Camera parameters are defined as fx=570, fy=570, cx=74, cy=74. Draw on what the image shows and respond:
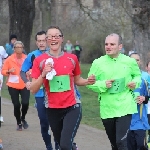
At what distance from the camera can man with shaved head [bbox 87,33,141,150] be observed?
7.38 metres

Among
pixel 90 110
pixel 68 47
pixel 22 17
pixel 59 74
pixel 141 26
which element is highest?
pixel 22 17

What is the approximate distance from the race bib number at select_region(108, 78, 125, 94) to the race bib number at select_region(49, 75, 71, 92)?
0.66 metres

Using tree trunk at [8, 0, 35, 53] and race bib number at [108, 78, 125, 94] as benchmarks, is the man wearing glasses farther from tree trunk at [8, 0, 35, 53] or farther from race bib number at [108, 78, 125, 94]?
tree trunk at [8, 0, 35, 53]

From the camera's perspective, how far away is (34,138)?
36.0ft

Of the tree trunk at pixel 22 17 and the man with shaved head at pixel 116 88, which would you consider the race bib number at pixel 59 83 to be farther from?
the tree trunk at pixel 22 17

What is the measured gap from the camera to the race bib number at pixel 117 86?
291 inches

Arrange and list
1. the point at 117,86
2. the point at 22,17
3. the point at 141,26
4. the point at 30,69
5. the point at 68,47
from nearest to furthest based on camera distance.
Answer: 1. the point at 117,86
2. the point at 30,69
3. the point at 141,26
4. the point at 22,17
5. the point at 68,47

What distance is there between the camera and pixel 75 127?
7.11 meters

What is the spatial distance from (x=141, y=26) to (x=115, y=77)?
6652mm

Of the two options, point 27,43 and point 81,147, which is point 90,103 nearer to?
point 27,43

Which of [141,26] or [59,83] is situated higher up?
[141,26]

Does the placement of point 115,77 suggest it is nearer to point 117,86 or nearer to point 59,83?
point 117,86

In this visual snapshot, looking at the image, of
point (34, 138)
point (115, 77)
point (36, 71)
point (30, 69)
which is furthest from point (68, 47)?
point (36, 71)

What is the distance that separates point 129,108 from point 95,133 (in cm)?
451
